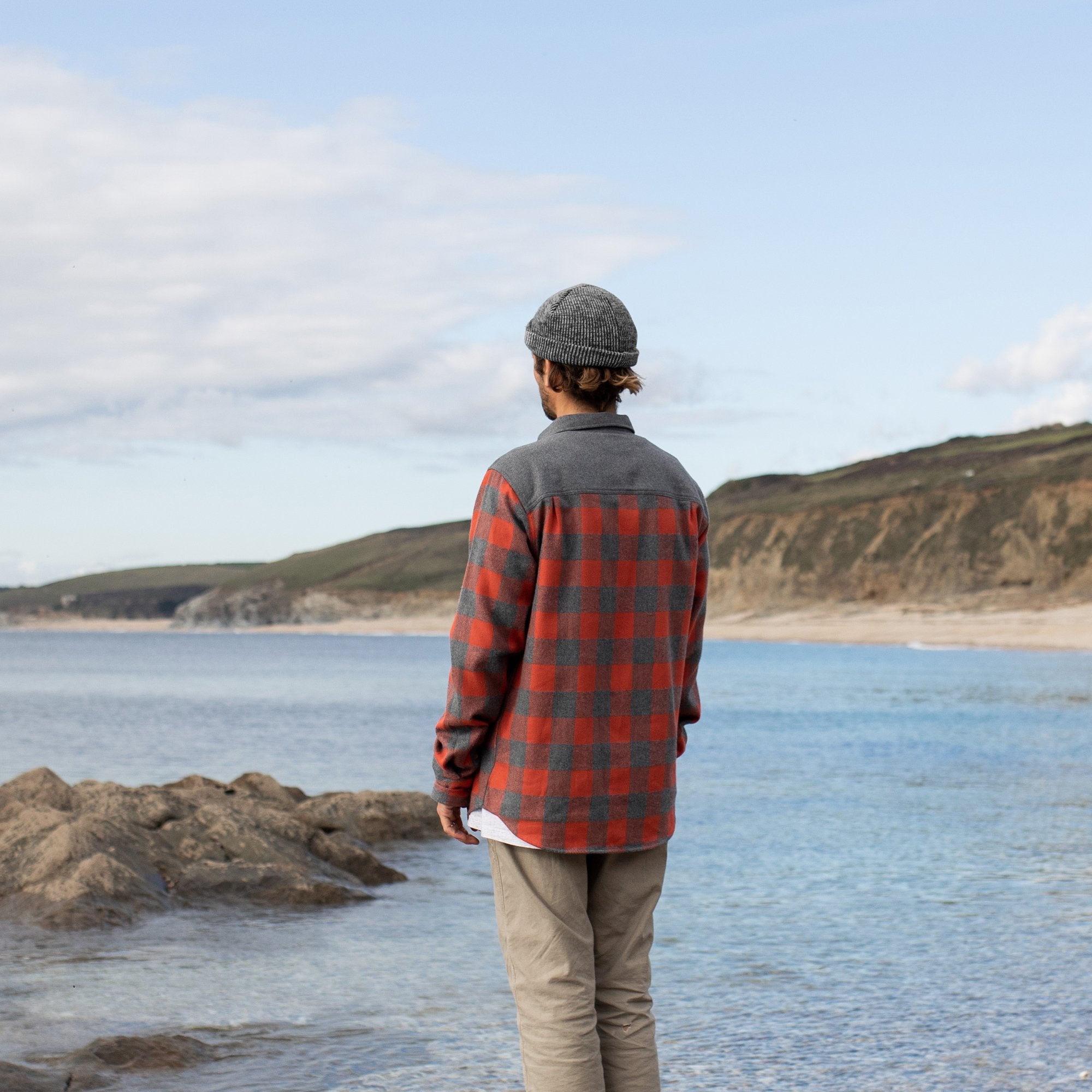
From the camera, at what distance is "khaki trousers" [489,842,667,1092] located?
10.5 ft

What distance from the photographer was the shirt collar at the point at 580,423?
331cm

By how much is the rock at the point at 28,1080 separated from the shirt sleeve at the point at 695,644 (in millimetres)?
2959

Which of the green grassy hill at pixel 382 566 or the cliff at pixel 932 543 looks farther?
the green grassy hill at pixel 382 566

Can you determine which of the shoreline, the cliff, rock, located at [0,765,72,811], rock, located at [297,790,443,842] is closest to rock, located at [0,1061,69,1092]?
rock, located at [0,765,72,811]

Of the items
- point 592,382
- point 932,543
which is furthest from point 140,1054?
point 932,543

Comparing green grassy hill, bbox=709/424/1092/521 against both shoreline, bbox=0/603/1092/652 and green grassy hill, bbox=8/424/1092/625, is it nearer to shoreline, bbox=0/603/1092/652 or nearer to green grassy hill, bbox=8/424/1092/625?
green grassy hill, bbox=8/424/1092/625

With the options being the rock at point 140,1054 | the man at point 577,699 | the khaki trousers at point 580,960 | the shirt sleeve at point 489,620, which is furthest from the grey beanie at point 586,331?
the rock at point 140,1054

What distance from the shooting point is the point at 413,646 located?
106m

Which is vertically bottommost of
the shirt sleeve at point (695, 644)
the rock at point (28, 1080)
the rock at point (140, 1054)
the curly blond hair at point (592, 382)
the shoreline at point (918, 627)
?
the shoreline at point (918, 627)

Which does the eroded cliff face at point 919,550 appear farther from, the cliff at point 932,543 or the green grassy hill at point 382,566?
the green grassy hill at point 382,566

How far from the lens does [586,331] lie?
3.32 meters

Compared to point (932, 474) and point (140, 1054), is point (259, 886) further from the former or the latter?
point (932, 474)

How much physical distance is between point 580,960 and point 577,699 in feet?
2.23

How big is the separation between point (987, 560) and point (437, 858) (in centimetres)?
7839
